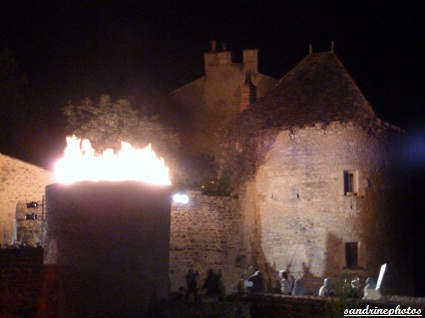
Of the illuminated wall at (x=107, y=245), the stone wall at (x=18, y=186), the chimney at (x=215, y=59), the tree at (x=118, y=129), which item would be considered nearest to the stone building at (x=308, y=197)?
the tree at (x=118, y=129)

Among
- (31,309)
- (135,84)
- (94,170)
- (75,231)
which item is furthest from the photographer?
(135,84)

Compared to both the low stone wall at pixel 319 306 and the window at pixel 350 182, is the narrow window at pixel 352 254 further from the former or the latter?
the low stone wall at pixel 319 306

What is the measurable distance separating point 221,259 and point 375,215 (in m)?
5.30

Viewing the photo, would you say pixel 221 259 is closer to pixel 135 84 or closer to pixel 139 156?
pixel 139 156

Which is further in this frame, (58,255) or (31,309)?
(58,255)

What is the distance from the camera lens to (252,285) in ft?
90.8

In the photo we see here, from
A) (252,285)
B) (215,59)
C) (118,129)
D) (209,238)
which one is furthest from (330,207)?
(215,59)

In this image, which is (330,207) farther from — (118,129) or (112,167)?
(118,129)

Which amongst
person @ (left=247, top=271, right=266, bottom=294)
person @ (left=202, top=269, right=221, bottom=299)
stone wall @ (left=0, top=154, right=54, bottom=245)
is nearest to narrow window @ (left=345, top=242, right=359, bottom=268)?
person @ (left=247, top=271, right=266, bottom=294)

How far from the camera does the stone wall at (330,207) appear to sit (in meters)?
29.8

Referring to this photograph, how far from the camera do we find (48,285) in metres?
20.9

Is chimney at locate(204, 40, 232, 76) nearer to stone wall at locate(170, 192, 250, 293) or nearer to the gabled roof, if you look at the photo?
the gabled roof

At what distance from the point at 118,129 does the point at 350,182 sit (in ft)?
33.1

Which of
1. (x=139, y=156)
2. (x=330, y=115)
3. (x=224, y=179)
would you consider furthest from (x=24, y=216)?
(x=330, y=115)
